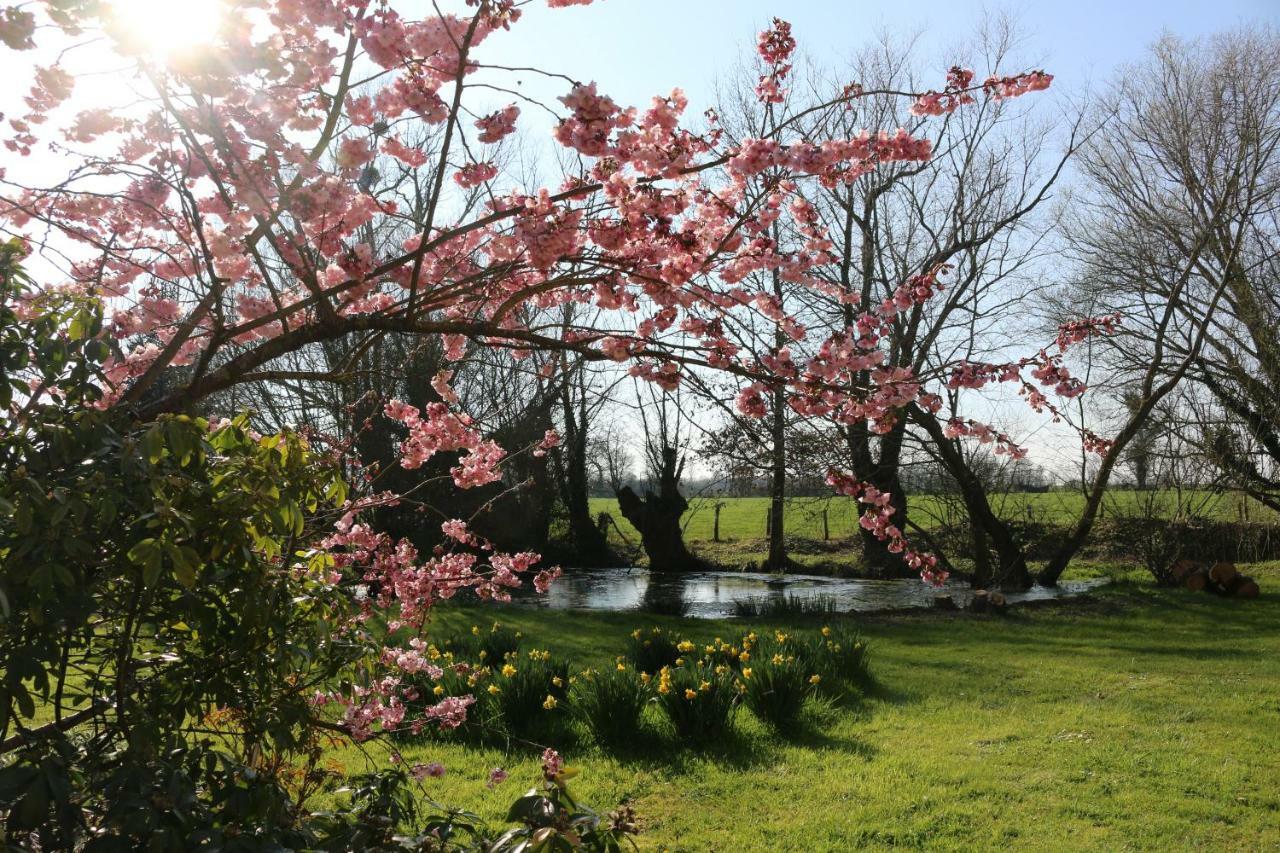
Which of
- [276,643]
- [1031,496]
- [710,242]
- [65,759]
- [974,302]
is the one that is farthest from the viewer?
[1031,496]

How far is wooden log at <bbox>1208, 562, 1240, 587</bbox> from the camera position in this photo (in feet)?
40.9

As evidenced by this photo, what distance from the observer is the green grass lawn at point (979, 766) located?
164 inches

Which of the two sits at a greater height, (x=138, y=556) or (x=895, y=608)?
(x=138, y=556)

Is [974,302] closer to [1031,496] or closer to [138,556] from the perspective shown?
[1031,496]

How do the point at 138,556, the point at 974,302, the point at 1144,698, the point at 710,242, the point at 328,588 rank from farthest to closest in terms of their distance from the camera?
1. the point at 974,302
2. the point at 1144,698
3. the point at 710,242
4. the point at 328,588
5. the point at 138,556

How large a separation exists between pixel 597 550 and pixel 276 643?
57.3 feet

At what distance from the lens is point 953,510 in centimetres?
1332

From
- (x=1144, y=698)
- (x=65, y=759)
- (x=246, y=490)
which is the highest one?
(x=246, y=490)

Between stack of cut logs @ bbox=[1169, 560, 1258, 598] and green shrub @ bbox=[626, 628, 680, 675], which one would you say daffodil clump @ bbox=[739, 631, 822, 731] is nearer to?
green shrub @ bbox=[626, 628, 680, 675]

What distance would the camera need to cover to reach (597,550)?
19344 millimetres

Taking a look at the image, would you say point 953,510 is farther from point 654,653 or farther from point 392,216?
point 392,216

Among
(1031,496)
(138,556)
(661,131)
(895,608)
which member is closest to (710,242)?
(661,131)

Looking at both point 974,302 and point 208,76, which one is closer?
point 208,76

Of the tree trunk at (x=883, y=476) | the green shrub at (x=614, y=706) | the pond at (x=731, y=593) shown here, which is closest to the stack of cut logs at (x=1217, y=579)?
the pond at (x=731, y=593)
